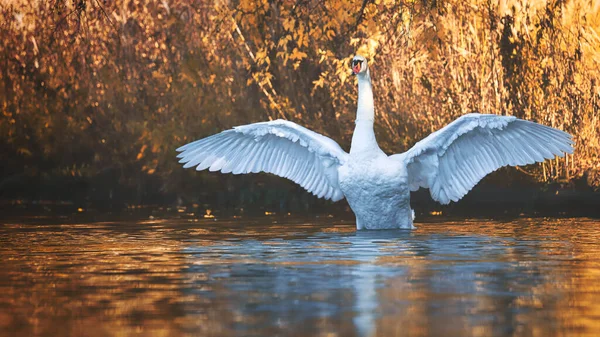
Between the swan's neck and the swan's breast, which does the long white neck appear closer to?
the swan's neck

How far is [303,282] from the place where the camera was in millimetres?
8898

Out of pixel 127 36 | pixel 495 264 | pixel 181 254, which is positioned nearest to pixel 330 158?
pixel 181 254

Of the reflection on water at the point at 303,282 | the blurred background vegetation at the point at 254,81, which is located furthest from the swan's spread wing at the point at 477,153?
the blurred background vegetation at the point at 254,81

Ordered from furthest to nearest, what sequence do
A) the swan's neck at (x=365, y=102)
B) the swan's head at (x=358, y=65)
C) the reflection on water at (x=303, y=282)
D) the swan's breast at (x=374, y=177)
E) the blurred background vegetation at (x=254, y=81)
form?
1. the blurred background vegetation at (x=254, y=81)
2. the swan's head at (x=358, y=65)
3. the swan's neck at (x=365, y=102)
4. the swan's breast at (x=374, y=177)
5. the reflection on water at (x=303, y=282)

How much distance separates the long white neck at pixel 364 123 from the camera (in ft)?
44.9

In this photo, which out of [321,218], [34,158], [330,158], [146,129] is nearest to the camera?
[330,158]

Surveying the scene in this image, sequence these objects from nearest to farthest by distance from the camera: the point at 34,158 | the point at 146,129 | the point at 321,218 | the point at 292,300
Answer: the point at 292,300
the point at 321,218
the point at 146,129
the point at 34,158

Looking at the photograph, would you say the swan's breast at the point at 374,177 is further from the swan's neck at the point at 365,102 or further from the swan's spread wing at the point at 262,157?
the swan's spread wing at the point at 262,157

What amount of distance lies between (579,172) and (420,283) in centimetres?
1045

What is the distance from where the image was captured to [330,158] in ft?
47.6

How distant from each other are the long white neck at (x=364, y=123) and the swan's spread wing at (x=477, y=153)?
390 mm

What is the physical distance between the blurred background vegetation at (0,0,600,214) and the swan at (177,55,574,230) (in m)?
2.55

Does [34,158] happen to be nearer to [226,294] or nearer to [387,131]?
[387,131]

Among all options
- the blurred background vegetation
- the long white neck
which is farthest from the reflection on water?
the blurred background vegetation
